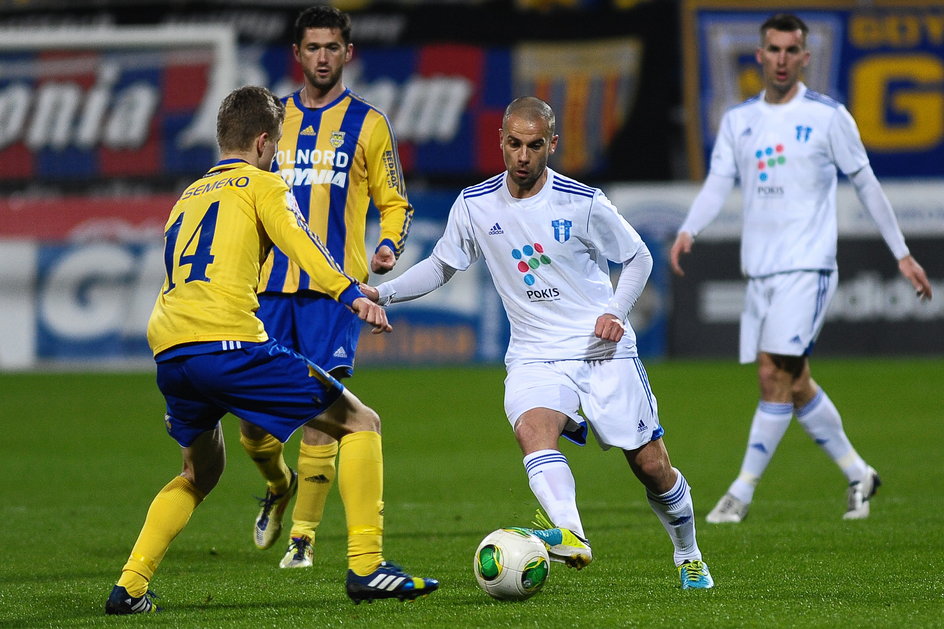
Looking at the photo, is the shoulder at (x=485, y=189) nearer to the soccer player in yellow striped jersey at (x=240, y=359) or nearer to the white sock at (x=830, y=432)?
the soccer player in yellow striped jersey at (x=240, y=359)

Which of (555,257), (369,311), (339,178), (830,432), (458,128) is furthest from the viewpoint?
(458,128)

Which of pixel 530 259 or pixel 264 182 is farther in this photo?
pixel 530 259

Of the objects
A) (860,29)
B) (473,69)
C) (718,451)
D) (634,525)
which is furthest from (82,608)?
(860,29)

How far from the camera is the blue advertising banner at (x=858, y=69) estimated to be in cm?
Result: 2059

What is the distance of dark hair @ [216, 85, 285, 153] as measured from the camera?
199 inches

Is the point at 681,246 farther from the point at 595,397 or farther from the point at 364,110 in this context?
the point at 595,397

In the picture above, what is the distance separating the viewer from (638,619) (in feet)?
14.9

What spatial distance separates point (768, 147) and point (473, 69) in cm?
1366

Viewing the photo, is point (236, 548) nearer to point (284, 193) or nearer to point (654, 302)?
point (284, 193)

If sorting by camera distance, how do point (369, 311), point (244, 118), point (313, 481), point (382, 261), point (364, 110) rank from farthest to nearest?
1. point (364, 110)
2. point (313, 481)
3. point (382, 261)
4. point (244, 118)
5. point (369, 311)

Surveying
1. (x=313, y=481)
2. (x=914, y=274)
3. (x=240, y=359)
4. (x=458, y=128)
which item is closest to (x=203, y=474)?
(x=240, y=359)

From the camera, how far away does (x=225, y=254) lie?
4867 millimetres

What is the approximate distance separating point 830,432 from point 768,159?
4.87 ft

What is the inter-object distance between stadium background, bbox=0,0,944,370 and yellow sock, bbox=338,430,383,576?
11.5m
